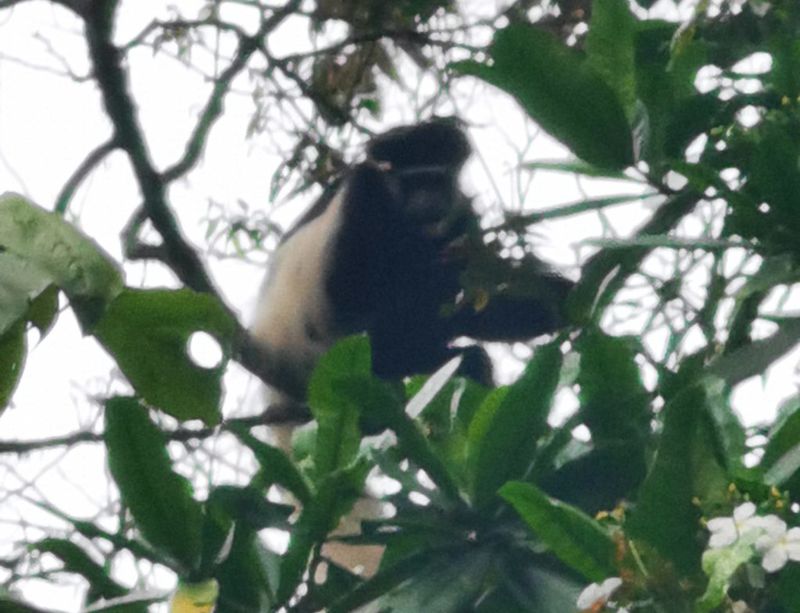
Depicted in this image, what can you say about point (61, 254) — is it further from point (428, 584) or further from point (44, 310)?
point (428, 584)

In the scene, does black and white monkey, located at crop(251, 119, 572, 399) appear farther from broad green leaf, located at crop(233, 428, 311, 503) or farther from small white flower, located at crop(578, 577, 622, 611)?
small white flower, located at crop(578, 577, 622, 611)

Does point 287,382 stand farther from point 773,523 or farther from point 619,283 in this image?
point 773,523

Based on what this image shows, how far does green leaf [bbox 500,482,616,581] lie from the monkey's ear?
2.52 meters

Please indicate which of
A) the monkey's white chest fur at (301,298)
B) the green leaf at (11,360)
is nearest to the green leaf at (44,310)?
the green leaf at (11,360)

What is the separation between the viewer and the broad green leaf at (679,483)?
2.61 ft

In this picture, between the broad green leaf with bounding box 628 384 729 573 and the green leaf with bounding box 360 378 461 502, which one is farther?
the green leaf with bounding box 360 378 461 502

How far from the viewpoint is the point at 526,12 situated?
6.17 ft

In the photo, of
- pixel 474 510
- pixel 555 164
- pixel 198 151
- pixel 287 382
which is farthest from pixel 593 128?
pixel 287 382

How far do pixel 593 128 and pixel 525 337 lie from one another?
1782mm

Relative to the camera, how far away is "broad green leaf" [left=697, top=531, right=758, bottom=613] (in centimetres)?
68

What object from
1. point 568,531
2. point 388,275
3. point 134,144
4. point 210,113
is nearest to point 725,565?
point 568,531

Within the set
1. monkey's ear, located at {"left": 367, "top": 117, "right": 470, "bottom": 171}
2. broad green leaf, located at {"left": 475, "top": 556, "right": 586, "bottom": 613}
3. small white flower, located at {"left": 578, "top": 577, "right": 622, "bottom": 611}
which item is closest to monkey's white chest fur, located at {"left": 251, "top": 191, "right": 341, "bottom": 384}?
monkey's ear, located at {"left": 367, "top": 117, "right": 470, "bottom": 171}

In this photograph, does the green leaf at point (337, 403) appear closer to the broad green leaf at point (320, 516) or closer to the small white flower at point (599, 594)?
the broad green leaf at point (320, 516)

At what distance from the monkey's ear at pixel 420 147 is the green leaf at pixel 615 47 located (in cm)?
228
